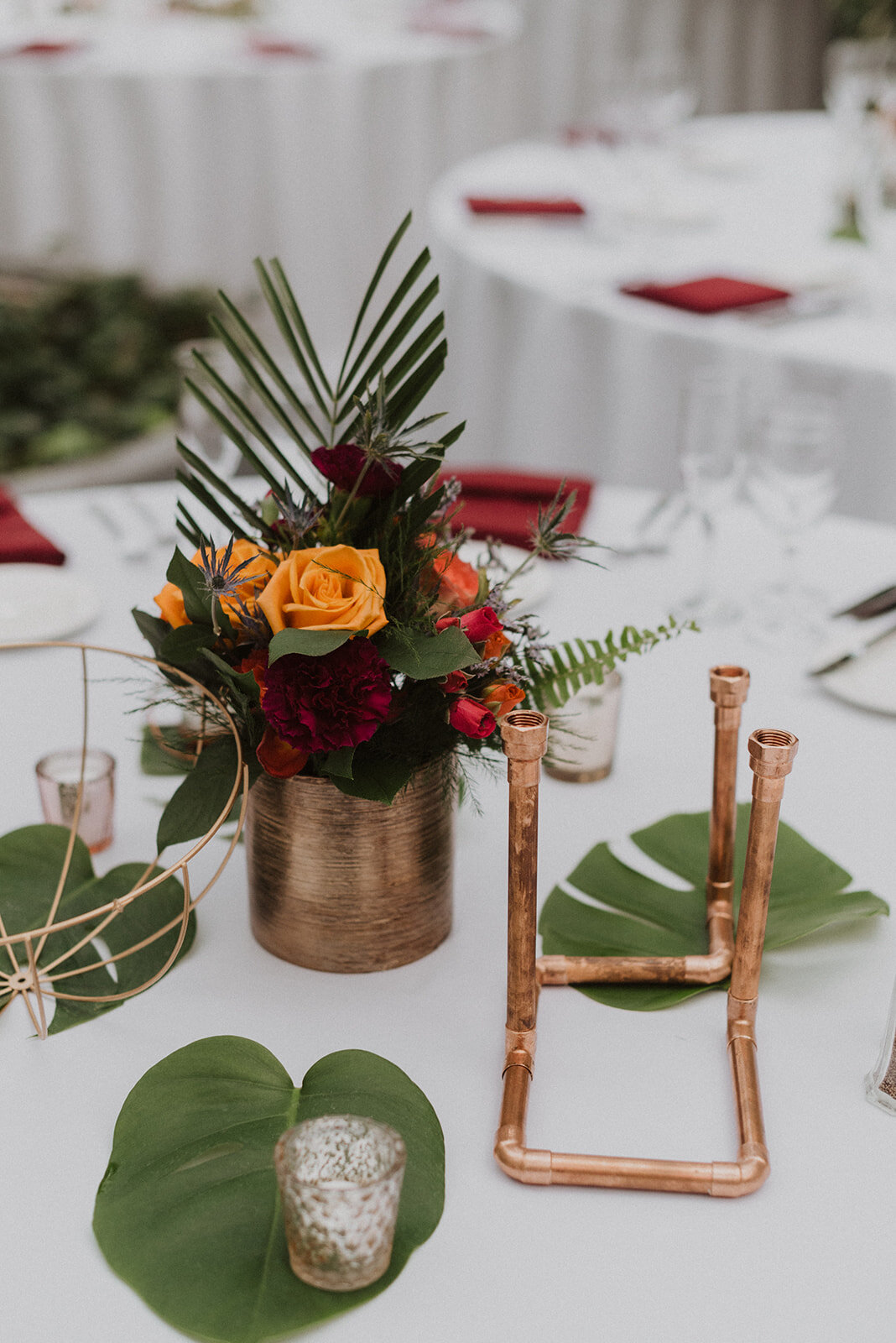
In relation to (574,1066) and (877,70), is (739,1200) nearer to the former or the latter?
(574,1066)

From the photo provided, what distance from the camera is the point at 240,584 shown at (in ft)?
2.45

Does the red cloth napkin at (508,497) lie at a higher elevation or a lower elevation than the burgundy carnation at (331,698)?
lower

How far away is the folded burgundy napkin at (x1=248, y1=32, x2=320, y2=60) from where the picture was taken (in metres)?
4.09

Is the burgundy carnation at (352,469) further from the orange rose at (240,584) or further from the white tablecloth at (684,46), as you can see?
the white tablecloth at (684,46)

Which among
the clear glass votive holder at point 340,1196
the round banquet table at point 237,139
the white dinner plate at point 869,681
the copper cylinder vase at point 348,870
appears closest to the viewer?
the clear glass votive holder at point 340,1196

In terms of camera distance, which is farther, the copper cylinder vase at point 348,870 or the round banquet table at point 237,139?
the round banquet table at point 237,139

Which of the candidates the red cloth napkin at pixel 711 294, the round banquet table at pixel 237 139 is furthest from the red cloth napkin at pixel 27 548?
the round banquet table at pixel 237 139

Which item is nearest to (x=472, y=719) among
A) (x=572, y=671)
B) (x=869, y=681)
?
(x=572, y=671)

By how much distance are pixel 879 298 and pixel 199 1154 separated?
1764 mm

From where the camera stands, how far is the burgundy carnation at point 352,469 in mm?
724

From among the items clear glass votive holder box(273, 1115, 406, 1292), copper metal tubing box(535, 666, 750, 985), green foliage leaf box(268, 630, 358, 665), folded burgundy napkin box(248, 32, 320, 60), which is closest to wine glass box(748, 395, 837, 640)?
copper metal tubing box(535, 666, 750, 985)

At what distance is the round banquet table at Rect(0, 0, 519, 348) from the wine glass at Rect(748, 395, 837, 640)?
3153mm

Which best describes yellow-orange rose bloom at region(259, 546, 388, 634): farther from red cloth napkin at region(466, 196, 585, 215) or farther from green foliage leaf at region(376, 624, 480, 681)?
red cloth napkin at region(466, 196, 585, 215)

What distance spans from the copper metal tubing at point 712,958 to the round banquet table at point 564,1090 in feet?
0.05
